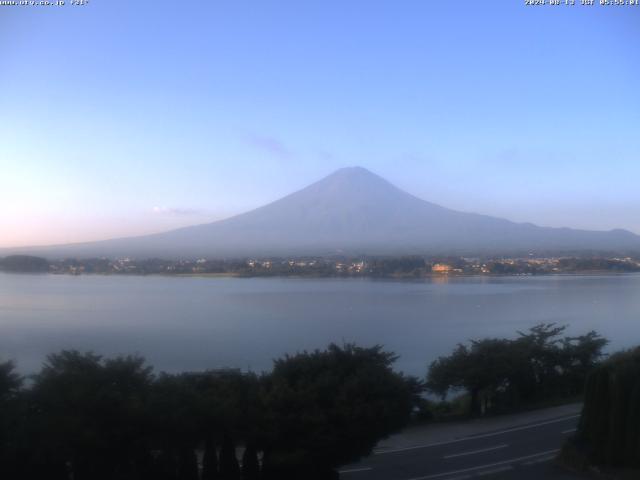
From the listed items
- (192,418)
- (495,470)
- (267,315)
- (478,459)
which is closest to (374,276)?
(267,315)

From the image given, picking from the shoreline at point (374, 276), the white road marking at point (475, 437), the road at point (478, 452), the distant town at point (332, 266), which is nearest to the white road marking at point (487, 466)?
the road at point (478, 452)

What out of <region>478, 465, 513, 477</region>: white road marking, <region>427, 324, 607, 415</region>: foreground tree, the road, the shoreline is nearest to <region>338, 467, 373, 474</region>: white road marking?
the road

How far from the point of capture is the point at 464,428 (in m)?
8.66

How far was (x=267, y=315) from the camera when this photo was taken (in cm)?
1502

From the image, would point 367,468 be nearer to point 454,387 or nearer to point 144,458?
point 144,458

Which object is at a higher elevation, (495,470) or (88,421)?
(88,421)

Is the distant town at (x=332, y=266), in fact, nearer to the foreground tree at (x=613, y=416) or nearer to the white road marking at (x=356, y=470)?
the white road marking at (x=356, y=470)

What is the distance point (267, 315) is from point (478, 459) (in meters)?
8.47

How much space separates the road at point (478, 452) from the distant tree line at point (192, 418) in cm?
87

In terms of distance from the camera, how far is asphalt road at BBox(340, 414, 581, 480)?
6.40m

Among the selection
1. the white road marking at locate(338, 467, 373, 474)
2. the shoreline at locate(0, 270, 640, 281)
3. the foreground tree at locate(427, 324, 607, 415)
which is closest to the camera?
the white road marking at locate(338, 467, 373, 474)

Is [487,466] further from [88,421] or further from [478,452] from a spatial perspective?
[88,421]

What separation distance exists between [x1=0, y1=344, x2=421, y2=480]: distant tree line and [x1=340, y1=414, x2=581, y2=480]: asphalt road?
2.67 feet

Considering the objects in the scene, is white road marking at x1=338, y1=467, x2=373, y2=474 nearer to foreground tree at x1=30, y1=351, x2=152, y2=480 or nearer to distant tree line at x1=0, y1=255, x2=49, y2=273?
foreground tree at x1=30, y1=351, x2=152, y2=480
